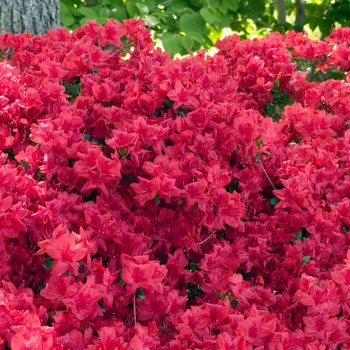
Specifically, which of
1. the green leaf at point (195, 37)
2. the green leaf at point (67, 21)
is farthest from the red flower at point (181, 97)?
the green leaf at point (67, 21)

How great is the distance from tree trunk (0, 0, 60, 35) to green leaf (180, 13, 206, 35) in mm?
1200

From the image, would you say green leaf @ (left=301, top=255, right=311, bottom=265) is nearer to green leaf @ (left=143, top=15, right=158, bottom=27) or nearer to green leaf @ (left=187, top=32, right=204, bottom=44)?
green leaf @ (left=187, top=32, right=204, bottom=44)

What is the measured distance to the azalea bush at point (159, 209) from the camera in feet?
5.37

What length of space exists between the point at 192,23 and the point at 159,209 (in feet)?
8.81

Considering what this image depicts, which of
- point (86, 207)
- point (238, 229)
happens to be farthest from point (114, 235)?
point (238, 229)

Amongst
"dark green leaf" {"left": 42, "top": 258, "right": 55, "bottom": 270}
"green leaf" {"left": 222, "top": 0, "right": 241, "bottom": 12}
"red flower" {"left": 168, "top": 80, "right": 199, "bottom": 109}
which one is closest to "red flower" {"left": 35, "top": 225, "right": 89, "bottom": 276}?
"dark green leaf" {"left": 42, "top": 258, "right": 55, "bottom": 270}

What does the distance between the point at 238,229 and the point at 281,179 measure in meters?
0.22

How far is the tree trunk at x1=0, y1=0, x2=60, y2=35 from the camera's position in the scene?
3398 millimetres

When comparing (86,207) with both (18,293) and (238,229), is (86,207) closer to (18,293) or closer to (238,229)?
(18,293)

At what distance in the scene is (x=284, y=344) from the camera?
64.4 inches

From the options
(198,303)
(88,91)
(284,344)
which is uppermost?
(88,91)

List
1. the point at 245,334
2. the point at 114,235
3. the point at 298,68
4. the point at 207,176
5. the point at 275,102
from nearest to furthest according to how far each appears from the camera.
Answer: the point at 245,334 → the point at 114,235 → the point at 207,176 → the point at 275,102 → the point at 298,68

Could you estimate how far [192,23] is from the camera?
4504 millimetres

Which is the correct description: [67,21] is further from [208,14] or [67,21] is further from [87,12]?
[208,14]
